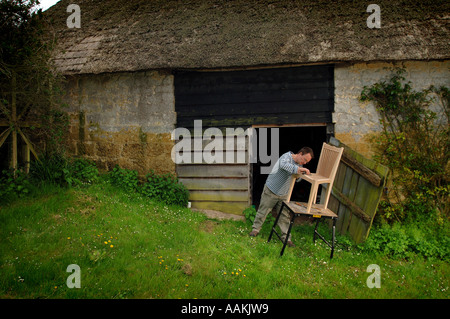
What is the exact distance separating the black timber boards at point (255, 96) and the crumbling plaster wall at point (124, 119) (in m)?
0.43

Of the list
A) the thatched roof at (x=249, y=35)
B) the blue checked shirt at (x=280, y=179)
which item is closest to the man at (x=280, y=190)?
the blue checked shirt at (x=280, y=179)

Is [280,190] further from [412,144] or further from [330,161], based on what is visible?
[412,144]

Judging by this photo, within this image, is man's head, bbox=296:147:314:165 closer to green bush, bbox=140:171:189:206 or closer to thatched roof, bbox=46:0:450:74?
thatched roof, bbox=46:0:450:74

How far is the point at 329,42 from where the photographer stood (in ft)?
17.6

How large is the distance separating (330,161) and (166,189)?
3612 millimetres

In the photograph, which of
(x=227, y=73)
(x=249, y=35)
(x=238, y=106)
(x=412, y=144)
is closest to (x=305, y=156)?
(x=238, y=106)

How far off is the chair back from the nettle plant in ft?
5.69

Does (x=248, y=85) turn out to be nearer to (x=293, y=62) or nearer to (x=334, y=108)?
(x=293, y=62)

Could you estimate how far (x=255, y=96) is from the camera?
5.98m

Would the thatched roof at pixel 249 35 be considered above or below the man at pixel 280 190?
above

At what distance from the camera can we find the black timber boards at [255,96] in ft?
18.8

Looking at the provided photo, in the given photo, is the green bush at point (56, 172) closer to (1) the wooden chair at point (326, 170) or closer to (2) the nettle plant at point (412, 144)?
(1) the wooden chair at point (326, 170)

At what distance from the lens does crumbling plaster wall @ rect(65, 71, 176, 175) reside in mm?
6375
